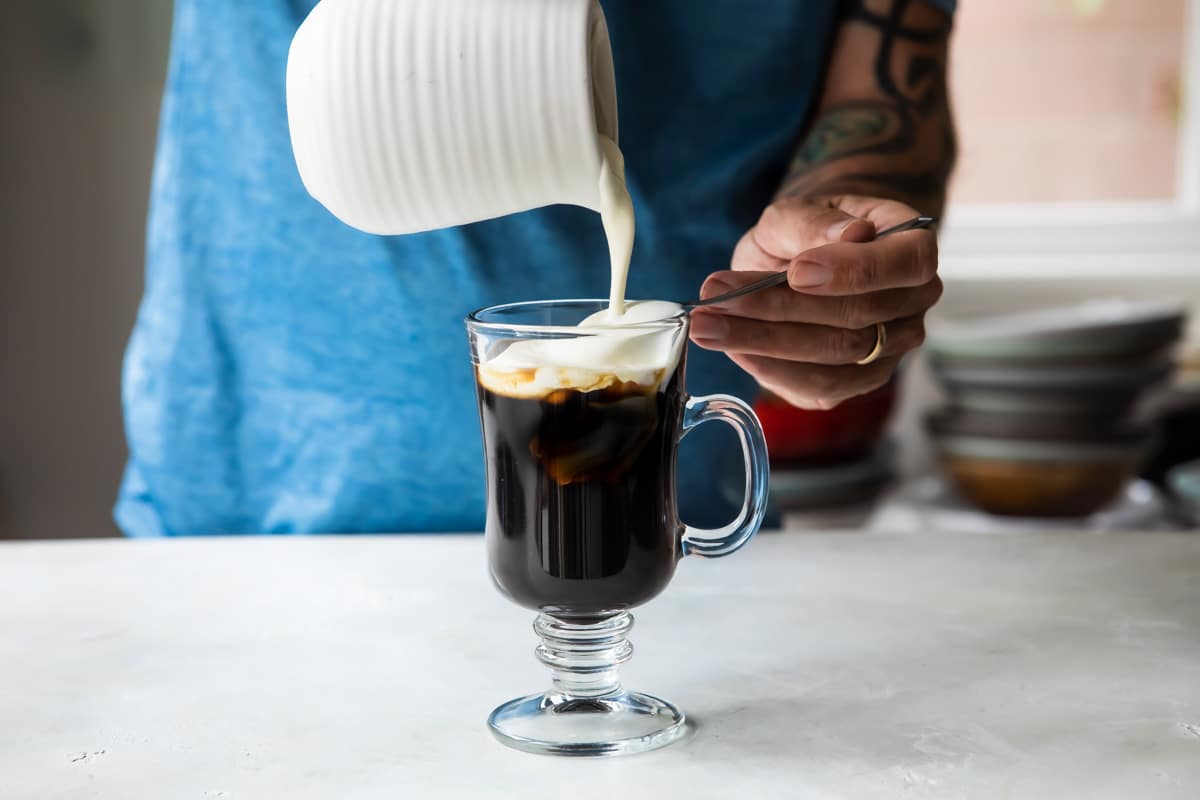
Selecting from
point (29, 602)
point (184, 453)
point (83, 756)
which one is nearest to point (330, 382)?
point (184, 453)

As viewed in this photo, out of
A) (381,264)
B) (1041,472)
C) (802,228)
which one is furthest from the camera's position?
(1041,472)

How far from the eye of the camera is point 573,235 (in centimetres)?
121

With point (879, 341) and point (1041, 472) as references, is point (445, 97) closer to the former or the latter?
point (879, 341)

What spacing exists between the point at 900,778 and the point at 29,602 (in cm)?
72

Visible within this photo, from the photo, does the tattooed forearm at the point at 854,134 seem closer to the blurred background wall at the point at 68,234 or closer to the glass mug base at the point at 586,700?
the glass mug base at the point at 586,700

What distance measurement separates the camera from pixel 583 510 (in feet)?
2.38

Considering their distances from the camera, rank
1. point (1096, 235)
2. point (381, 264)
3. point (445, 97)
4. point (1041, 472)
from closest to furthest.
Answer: point (445, 97), point (381, 264), point (1041, 472), point (1096, 235)

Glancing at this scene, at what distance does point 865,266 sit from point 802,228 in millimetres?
91

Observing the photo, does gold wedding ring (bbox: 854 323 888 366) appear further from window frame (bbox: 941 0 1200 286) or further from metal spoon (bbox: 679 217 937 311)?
window frame (bbox: 941 0 1200 286)

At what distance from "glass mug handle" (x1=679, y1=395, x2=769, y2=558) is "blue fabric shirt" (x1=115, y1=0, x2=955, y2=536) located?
457mm

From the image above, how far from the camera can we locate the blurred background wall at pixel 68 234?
2125mm

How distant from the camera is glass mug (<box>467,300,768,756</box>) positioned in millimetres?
706

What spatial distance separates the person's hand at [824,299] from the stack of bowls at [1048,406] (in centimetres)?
125

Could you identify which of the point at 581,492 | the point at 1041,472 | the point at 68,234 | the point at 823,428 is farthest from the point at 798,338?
the point at 68,234
